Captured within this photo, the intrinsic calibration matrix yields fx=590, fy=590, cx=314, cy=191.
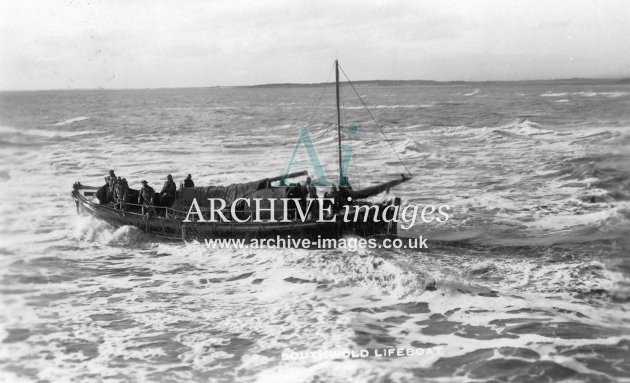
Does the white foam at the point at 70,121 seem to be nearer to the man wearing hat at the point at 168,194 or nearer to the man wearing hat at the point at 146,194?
the man wearing hat at the point at 146,194

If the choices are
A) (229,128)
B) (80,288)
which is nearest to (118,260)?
(80,288)

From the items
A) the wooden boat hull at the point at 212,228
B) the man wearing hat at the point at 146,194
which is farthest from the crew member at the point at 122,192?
the man wearing hat at the point at 146,194

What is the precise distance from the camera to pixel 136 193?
64.8ft

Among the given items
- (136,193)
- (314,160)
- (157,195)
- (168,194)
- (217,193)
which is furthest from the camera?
(314,160)

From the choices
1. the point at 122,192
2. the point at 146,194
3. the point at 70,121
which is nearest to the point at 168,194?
the point at 146,194

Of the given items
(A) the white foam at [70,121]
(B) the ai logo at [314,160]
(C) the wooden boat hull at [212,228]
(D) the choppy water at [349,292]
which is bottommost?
(D) the choppy water at [349,292]

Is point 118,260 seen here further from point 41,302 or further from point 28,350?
point 28,350

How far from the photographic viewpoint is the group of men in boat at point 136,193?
18.7 m

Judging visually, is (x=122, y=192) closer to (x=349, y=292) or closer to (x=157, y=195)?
(x=157, y=195)

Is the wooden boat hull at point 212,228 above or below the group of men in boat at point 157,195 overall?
below

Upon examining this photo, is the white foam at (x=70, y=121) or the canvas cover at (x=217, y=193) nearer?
the canvas cover at (x=217, y=193)

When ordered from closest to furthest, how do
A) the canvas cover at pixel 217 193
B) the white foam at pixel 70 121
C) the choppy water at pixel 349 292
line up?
the choppy water at pixel 349 292, the canvas cover at pixel 217 193, the white foam at pixel 70 121

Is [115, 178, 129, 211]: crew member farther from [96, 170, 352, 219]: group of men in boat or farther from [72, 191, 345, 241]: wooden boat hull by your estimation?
[72, 191, 345, 241]: wooden boat hull

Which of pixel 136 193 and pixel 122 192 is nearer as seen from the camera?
pixel 122 192
